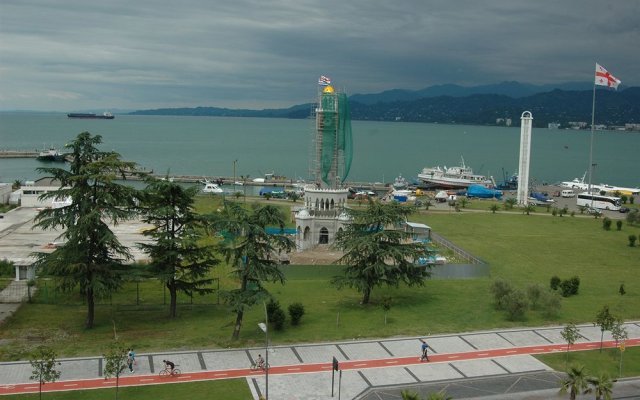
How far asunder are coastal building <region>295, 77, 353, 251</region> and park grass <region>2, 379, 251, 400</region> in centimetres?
3056

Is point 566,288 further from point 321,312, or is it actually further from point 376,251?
point 321,312

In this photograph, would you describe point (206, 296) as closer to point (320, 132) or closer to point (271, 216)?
point (271, 216)

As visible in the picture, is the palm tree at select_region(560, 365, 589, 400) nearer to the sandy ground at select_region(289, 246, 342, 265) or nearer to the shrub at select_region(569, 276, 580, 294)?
the shrub at select_region(569, 276, 580, 294)

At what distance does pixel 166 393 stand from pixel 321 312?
1425 centimetres

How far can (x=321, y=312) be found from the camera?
39.9 m

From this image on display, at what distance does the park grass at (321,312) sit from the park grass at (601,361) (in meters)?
4.92

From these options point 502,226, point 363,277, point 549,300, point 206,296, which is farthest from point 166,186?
point 502,226

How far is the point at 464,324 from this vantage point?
3800cm

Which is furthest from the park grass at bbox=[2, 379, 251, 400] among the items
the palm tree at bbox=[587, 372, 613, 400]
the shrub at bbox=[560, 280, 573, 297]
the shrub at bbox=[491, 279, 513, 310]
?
the shrub at bbox=[560, 280, 573, 297]

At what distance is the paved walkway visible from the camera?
93.2 ft

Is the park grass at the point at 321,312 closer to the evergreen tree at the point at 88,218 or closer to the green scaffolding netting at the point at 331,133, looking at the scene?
the evergreen tree at the point at 88,218

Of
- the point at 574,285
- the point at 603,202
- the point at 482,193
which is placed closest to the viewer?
the point at 574,285

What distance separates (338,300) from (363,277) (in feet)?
11.6

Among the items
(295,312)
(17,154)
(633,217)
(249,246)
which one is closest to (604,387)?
(295,312)
